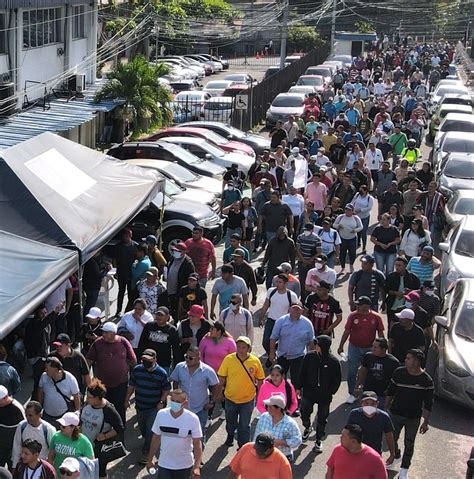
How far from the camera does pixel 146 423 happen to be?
1075cm

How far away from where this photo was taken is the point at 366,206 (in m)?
18.8

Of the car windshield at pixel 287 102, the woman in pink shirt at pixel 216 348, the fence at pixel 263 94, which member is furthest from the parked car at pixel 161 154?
the car windshield at pixel 287 102

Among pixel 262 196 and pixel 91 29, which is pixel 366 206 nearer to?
pixel 262 196

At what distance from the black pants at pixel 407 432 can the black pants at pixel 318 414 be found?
80cm

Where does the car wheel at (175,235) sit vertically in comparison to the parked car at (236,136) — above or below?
above

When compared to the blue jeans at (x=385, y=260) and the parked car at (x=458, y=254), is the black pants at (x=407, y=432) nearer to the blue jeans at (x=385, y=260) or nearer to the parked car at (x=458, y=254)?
the parked car at (x=458, y=254)

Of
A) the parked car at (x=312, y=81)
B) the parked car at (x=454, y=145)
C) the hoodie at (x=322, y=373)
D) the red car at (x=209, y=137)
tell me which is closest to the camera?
the hoodie at (x=322, y=373)

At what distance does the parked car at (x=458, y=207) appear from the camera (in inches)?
774

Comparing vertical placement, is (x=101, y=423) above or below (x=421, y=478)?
above

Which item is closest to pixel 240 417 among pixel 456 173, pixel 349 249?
pixel 349 249

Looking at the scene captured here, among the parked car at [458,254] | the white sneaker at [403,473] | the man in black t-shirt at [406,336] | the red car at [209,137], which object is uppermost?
the man in black t-shirt at [406,336]

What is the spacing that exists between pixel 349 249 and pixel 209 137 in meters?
10.8

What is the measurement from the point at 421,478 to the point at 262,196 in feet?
29.2

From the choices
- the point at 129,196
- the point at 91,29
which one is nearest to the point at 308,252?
the point at 129,196
